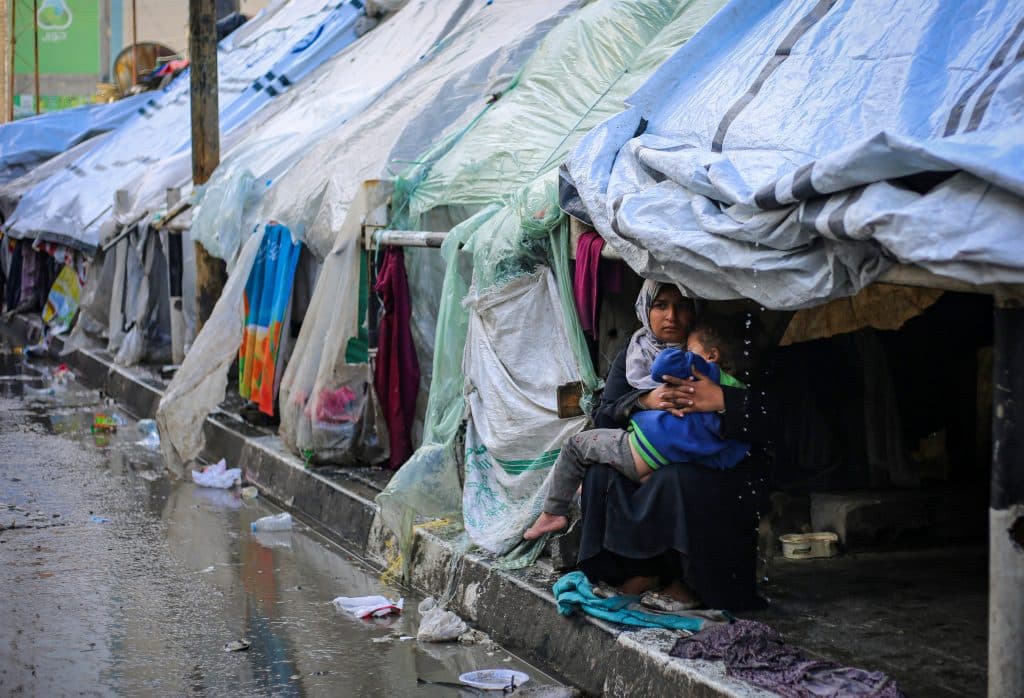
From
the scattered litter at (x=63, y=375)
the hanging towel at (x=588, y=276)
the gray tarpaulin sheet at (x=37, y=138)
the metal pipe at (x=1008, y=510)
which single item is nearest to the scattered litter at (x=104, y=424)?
the scattered litter at (x=63, y=375)

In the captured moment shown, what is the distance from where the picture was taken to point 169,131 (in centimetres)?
2111

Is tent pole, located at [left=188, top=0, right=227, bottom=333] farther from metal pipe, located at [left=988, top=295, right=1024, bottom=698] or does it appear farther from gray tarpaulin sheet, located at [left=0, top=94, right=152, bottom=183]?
gray tarpaulin sheet, located at [left=0, top=94, right=152, bottom=183]

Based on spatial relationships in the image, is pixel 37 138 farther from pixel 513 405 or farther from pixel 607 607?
pixel 607 607

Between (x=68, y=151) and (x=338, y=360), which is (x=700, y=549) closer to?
(x=338, y=360)

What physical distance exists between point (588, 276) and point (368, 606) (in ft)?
6.72

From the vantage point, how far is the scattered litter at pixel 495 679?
5920 mm

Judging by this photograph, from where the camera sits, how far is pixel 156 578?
25.8 ft

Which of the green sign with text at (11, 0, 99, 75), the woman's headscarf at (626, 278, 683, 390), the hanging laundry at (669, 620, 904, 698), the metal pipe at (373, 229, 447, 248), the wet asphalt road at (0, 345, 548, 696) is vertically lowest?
the wet asphalt road at (0, 345, 548, 696)

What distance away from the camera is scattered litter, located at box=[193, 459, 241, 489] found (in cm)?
1091

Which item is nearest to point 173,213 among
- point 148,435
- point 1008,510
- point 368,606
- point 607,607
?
point 148,435

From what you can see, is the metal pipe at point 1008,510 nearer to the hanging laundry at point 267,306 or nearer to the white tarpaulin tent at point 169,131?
the hanging laundry at point 267,306

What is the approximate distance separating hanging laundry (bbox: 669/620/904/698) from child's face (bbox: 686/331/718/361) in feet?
3.75

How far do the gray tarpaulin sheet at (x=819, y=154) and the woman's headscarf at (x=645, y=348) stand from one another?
379 mm

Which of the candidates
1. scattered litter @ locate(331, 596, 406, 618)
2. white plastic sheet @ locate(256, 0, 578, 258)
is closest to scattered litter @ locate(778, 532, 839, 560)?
scattered litter @ locate(331, 596, 406, 618)
